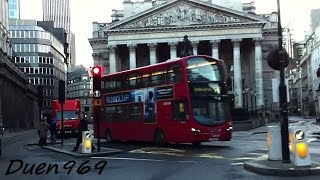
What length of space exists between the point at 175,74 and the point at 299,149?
12.2 metres

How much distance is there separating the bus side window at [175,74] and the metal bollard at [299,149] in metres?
11.1

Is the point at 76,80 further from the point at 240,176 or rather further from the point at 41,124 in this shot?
the point at 240,176

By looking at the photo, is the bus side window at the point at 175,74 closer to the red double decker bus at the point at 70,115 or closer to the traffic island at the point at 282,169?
the traffic island at the point at 282,169

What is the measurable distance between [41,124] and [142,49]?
70.4 meters

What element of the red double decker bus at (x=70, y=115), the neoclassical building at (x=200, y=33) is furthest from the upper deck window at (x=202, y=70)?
the neoclassical building at (x=200, y=33)

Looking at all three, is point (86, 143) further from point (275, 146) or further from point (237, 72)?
point (237, 72)

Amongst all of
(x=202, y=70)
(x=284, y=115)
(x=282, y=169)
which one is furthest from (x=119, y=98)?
(x=282, y=169)

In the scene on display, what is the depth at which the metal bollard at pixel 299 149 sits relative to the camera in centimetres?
1467

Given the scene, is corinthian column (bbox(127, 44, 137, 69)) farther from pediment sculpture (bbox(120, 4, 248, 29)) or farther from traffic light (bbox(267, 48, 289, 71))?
traffic light (bbox(267, 48, 289, 71))

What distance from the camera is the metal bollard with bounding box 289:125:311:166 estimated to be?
48.1ft

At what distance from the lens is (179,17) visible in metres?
93.5

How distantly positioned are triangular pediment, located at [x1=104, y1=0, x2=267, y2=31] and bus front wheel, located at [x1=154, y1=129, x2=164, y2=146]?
66848 mm

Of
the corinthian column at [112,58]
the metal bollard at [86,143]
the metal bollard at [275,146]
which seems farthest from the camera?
the corinthian column at [112,58]

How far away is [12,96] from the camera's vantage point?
3359 inches
